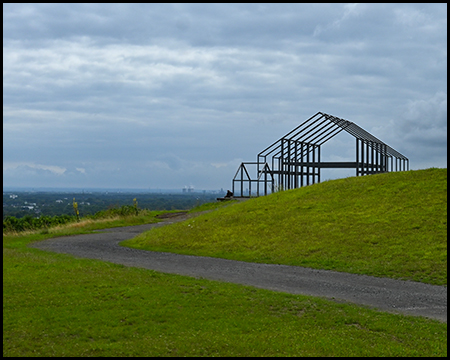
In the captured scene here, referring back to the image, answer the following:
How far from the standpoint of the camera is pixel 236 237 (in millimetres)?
20219

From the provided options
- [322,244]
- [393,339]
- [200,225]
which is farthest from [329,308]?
[200,225]

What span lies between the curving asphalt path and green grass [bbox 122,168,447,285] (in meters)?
0.82

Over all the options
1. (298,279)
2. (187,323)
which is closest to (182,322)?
(187,323)

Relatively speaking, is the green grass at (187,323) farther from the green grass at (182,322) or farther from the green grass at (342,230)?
the green grass at (342,230)

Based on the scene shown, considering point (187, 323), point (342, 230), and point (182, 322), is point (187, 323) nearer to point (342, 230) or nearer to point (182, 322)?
point (182, 322)

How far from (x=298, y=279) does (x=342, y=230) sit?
586cm

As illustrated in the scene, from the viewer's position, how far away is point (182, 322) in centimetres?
886

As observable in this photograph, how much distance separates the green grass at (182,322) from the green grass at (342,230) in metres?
5.04

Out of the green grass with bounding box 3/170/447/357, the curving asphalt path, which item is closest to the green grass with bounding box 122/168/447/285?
the curving asphalt path

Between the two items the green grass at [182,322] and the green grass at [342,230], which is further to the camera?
the green grass at [342,230]

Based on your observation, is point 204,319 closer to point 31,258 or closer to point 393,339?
point 393,339

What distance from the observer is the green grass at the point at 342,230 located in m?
15.9

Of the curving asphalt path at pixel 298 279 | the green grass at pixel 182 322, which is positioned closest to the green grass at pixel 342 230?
the curving asphalt path at pixel 298 279

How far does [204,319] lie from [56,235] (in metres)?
17.2
